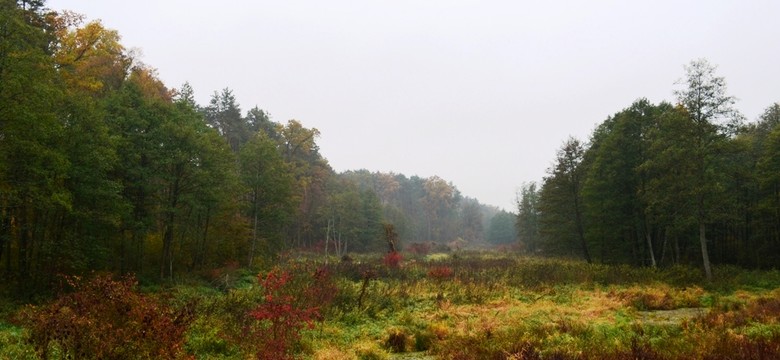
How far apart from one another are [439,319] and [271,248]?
23.4m

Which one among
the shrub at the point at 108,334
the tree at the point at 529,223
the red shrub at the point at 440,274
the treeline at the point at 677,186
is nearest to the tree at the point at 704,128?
the treeline at the point at 677,186

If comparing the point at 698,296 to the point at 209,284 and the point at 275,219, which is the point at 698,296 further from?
the point at 275,219

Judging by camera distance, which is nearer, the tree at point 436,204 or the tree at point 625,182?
the tree at point 625,182

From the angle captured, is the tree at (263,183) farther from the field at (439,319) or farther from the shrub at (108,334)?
the shrub at (108,334)

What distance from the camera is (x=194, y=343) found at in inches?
433

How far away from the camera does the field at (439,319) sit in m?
7.77

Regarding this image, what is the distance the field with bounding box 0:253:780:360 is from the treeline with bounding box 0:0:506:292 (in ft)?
11.1

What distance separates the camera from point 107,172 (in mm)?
21359

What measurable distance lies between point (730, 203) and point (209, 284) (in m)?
30.0

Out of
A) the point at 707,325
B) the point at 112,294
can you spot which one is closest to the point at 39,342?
the point at 112,294

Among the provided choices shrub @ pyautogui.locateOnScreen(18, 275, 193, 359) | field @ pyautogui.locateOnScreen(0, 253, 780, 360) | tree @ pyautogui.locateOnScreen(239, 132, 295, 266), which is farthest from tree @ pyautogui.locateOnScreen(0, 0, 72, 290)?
tree @ pyautogui.locateOnScreen(239, 132, 295, 266)

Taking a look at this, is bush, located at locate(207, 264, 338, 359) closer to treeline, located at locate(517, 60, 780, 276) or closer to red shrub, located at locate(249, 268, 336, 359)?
red shrub, located at locate(249, 268, 336, 359)

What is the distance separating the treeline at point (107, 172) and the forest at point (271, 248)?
0.11 m

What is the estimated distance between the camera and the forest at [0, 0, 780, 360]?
9773 millimetres
